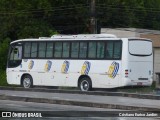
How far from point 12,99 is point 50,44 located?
9658 mm

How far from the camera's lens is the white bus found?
31375 millimetres

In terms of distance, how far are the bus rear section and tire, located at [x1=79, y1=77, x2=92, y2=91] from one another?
2.37 m

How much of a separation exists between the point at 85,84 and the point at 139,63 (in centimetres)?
327

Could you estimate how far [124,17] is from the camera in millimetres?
60750

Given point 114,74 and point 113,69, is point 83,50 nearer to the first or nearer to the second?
point 113,69

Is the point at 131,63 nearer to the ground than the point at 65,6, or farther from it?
nearer to the ground

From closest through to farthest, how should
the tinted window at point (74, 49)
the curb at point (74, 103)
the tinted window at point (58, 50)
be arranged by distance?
the curb at point (74, 103), the tinted window at point (74, 49), the tinted window at point (58, 50)

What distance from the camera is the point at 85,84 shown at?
32750mm

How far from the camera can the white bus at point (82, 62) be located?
3138 cm

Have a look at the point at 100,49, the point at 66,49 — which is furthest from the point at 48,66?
the point at 100,49

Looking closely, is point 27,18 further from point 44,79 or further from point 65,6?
point 44,79

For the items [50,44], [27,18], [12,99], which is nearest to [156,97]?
[12,99]

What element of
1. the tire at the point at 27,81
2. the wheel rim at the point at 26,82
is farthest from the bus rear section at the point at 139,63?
the wheel rim at the point at 26,82

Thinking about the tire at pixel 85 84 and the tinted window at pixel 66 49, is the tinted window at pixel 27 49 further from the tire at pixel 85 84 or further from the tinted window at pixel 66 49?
the tire at pixel 85 84
